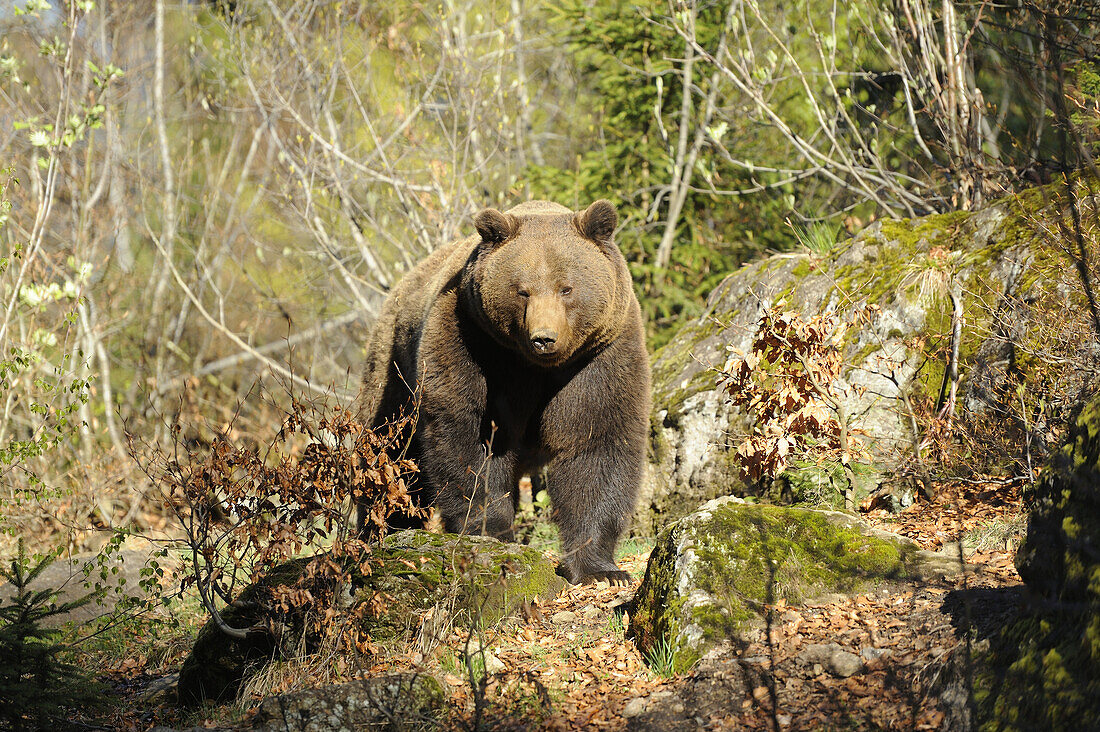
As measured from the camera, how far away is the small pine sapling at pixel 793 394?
551 centimetres

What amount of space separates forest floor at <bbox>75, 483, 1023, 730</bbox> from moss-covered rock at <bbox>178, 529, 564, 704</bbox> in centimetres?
14

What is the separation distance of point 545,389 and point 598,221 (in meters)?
1.16

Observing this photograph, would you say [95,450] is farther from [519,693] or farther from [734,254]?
[519,693]

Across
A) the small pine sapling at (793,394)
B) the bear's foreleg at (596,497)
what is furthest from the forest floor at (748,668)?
the small pine sapling at (793,394)

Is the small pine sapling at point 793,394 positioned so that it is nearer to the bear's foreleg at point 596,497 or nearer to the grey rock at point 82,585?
the bear's foreleg at point 596,497

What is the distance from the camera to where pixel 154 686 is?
17.5ft

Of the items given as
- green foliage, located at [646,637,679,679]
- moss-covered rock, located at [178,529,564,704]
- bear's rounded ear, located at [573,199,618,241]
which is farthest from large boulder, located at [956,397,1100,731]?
bear's rounded ear, located at [573,199,618,241]

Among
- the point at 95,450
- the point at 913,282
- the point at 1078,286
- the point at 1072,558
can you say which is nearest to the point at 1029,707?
the point at 1072,558

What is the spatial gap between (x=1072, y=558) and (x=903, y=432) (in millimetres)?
3562

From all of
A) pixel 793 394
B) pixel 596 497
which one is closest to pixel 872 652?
pixel 793 394

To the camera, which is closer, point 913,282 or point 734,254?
point 913,282

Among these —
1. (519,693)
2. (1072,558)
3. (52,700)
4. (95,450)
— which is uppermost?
(1072,558)

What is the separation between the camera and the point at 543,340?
5.23 metres

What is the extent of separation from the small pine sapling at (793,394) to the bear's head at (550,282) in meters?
0.90
